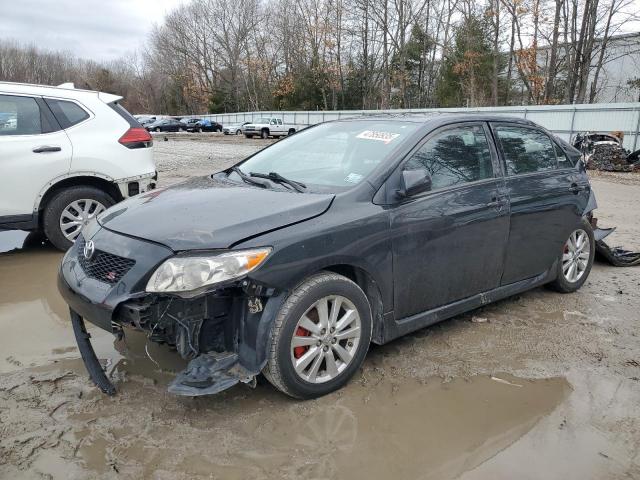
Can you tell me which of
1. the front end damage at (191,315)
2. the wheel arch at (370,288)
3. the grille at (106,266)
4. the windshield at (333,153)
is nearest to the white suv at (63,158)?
the windshield at (333,153)

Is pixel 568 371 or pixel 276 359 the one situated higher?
pixel 276 359

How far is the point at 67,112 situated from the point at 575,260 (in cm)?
558

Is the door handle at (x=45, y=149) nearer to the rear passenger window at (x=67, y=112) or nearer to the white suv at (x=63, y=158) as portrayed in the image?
the white suv at (x=63, y=158)

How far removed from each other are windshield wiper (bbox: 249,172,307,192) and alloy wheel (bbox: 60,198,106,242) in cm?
294

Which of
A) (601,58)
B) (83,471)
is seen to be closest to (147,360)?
(83,471)

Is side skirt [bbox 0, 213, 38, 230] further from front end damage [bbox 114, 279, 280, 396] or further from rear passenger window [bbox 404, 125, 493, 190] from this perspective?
rear passenger window [bbox 404, 125, 493, 190]

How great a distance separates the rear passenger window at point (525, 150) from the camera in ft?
13.4

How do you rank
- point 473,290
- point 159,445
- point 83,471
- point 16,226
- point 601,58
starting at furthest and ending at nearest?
point 601,58, point 16,226, point 473,290, point 159,445, point 83,471

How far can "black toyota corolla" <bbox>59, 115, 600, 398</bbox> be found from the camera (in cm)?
269

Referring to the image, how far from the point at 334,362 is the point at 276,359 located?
1.40 ft

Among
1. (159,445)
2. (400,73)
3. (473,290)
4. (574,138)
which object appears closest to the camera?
(159,445)

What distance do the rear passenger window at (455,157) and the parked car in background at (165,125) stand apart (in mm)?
46874

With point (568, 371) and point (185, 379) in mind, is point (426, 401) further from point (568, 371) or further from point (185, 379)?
point (185, 379)

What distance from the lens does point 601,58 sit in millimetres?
31359
